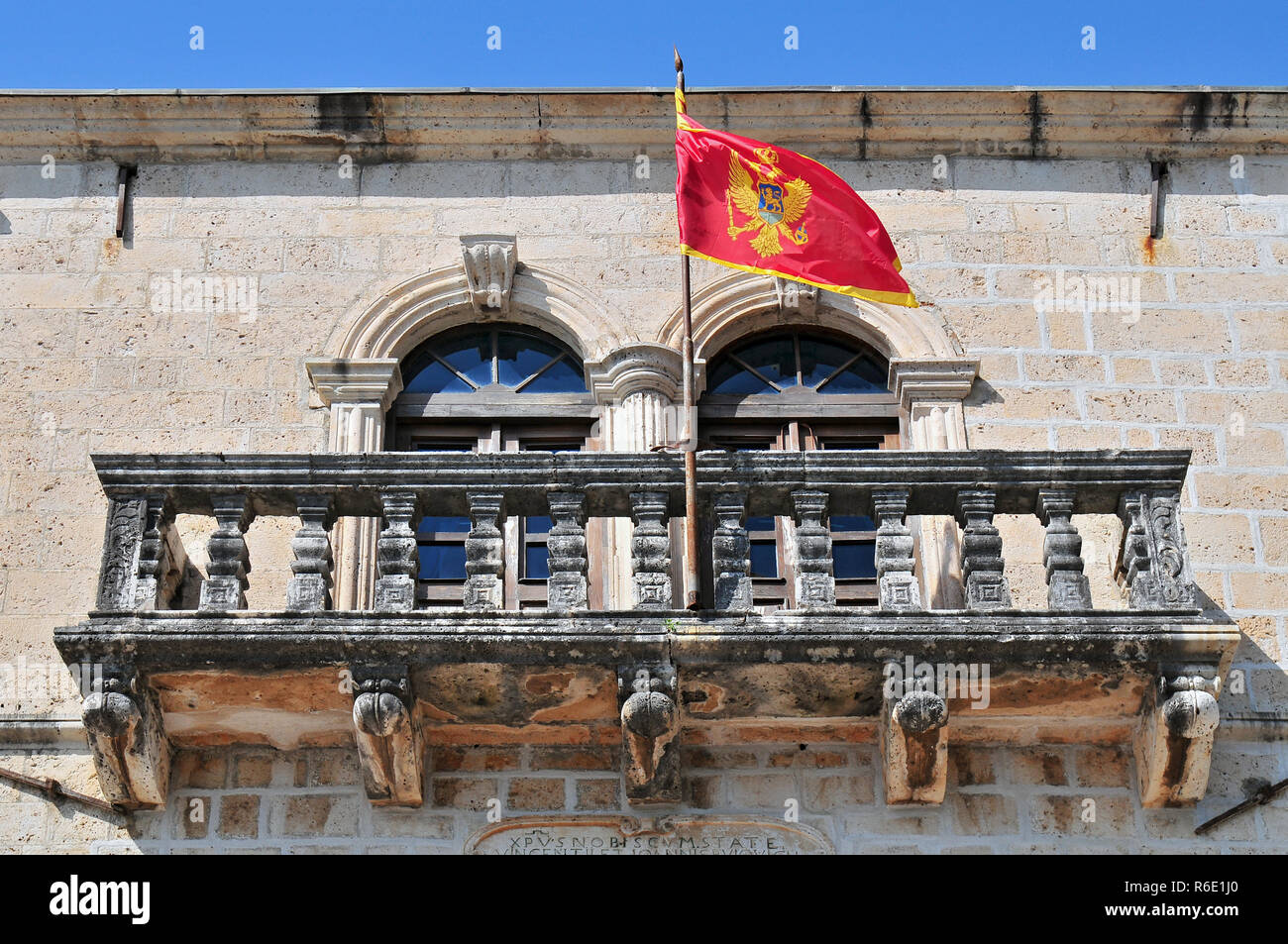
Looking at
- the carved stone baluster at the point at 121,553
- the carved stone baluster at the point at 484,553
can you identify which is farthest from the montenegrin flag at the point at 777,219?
the carved stone baluster at the point at 121,553

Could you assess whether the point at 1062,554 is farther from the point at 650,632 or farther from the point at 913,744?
the point at 650,632

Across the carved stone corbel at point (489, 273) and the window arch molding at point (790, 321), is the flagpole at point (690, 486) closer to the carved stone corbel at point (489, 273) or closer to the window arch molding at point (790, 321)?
the window arch molding at point (790, 321)

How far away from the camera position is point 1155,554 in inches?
420

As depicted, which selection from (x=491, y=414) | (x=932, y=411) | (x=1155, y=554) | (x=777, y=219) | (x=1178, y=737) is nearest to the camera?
(x=1178, y=737)

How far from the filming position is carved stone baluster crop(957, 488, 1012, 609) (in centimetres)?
1049

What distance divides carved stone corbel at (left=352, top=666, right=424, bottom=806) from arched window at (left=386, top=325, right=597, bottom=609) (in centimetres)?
144

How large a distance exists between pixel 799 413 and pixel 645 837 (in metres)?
2.94

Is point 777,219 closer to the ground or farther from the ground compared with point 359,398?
farther from the ground

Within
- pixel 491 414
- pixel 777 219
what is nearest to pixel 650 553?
pixel 491 414

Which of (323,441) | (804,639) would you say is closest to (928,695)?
(804,639)

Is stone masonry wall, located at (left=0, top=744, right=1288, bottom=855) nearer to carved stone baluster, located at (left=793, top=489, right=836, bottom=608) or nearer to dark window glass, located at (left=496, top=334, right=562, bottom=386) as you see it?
carved stone baluster, located at (left=793, top=489, right=836, bottom=608)

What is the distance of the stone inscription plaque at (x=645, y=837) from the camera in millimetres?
10438

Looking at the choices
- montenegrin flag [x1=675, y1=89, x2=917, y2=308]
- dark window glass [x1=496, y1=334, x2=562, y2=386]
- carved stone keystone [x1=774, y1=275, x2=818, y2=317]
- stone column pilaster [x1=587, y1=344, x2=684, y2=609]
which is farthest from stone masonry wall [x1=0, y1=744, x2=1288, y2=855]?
carved stone keystone [x1=774, y1=275, x2=818, y2=317]
